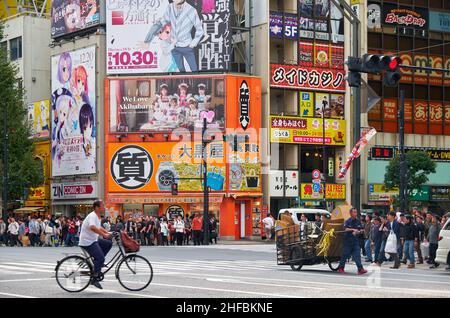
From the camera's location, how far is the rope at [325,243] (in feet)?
85.5

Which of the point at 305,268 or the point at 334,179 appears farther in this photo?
the point at 334,179

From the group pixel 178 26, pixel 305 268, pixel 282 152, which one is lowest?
pixel 305 268

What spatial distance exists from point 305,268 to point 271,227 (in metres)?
25.8

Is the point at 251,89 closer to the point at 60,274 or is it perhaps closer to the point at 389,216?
the point at 389,216

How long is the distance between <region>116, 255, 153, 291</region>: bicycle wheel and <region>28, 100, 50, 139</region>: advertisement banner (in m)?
52.7

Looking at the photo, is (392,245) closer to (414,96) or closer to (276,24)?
(276,24)

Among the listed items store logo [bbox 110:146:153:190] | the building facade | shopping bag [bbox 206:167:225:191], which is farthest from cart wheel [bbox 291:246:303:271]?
the building facade

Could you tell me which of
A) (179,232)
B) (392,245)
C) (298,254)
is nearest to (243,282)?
(298,254)

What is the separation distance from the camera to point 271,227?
53969 mm

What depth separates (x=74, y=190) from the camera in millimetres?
66688

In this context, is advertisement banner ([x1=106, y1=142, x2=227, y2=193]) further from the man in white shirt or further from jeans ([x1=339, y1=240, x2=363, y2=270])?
jeans ([x1=339, y1=240, x2=363, y2=270])
